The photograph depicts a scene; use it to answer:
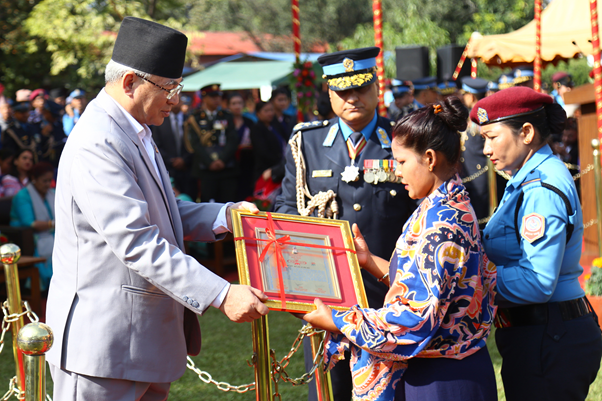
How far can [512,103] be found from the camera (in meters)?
2.54

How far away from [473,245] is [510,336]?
2.04 ft

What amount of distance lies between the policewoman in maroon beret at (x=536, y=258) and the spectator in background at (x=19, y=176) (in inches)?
266

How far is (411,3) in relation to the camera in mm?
28781

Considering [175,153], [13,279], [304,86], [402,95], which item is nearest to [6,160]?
[175,153]

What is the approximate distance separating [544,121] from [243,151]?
7102 millimetres

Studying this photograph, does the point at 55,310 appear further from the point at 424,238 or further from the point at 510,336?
the point at 510,336

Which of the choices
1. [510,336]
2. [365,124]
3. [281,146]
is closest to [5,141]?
[281,146]

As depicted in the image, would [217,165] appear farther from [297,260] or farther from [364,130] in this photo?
[297,260]

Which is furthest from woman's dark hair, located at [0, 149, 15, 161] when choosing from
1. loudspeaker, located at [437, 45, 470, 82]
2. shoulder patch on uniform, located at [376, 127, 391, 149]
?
loudspeaker, located at [437, 45, 470, 82]

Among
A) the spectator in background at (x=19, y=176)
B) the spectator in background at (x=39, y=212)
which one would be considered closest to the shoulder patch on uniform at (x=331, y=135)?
the spectator in background at (x=39, y=212)

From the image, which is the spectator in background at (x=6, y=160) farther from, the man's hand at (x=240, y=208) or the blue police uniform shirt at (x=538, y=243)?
the blue police uniform shirt at (x=538, y=243)

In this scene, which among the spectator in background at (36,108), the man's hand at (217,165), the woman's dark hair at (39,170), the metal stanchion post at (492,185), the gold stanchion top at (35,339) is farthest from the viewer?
the spectator in background at (36,108)

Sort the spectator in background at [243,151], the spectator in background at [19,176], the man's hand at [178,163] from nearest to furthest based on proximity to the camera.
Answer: the spectator in background at [19,176] < the spectator in background at [243,151] < the man's hand at [178,163]

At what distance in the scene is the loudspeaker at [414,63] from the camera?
46.2ft
